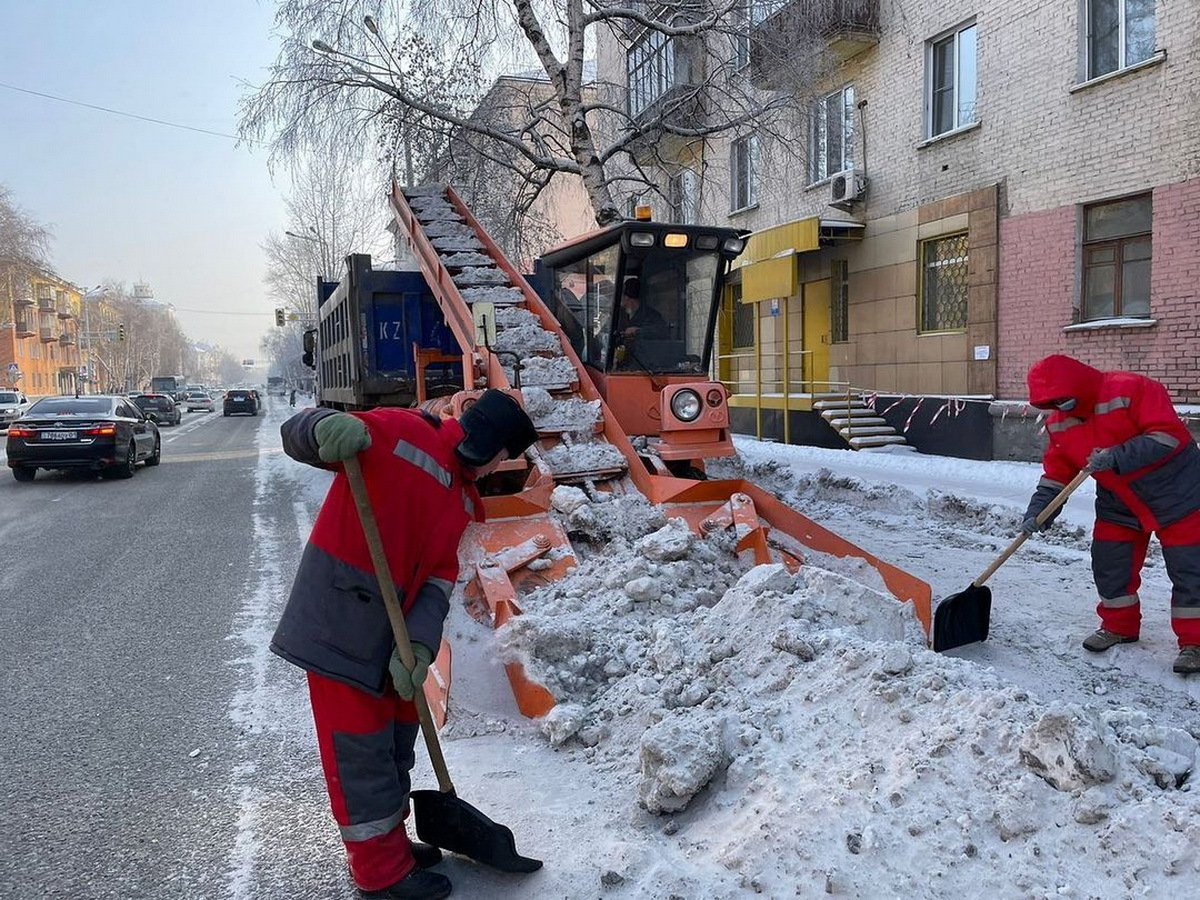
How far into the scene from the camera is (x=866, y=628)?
3.88m

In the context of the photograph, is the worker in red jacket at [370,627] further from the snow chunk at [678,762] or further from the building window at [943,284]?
the building window at [943,284]

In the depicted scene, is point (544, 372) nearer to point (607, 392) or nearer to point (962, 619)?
point (607, 392)

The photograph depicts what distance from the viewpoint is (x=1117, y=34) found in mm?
11227

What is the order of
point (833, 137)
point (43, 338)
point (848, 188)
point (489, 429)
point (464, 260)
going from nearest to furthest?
1. point (489, 429)
2. point (464, 260)
3. point (848, 188)
4. point (833, 137)
5. point (43, 338)

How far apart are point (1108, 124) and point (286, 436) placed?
39.9 ft

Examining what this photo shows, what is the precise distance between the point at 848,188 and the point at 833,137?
177 cm

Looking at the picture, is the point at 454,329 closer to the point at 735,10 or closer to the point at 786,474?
the point at 786,474

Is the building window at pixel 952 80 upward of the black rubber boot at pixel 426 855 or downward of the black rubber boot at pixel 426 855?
upward

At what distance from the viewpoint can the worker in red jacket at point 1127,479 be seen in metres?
4.57

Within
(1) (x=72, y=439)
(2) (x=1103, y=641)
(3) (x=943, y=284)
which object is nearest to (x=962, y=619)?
(2) (x=1103, y=641)

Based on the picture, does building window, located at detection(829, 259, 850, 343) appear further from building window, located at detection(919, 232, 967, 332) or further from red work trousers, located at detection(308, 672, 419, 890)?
red work trousers, located at detection(308, 672, 419, 890)

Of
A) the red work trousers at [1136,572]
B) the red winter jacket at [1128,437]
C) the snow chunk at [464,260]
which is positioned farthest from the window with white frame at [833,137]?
the red work trousers at [1136,572]

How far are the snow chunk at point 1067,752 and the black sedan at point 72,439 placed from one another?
1435 cm

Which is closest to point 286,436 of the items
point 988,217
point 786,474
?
point 786,474
